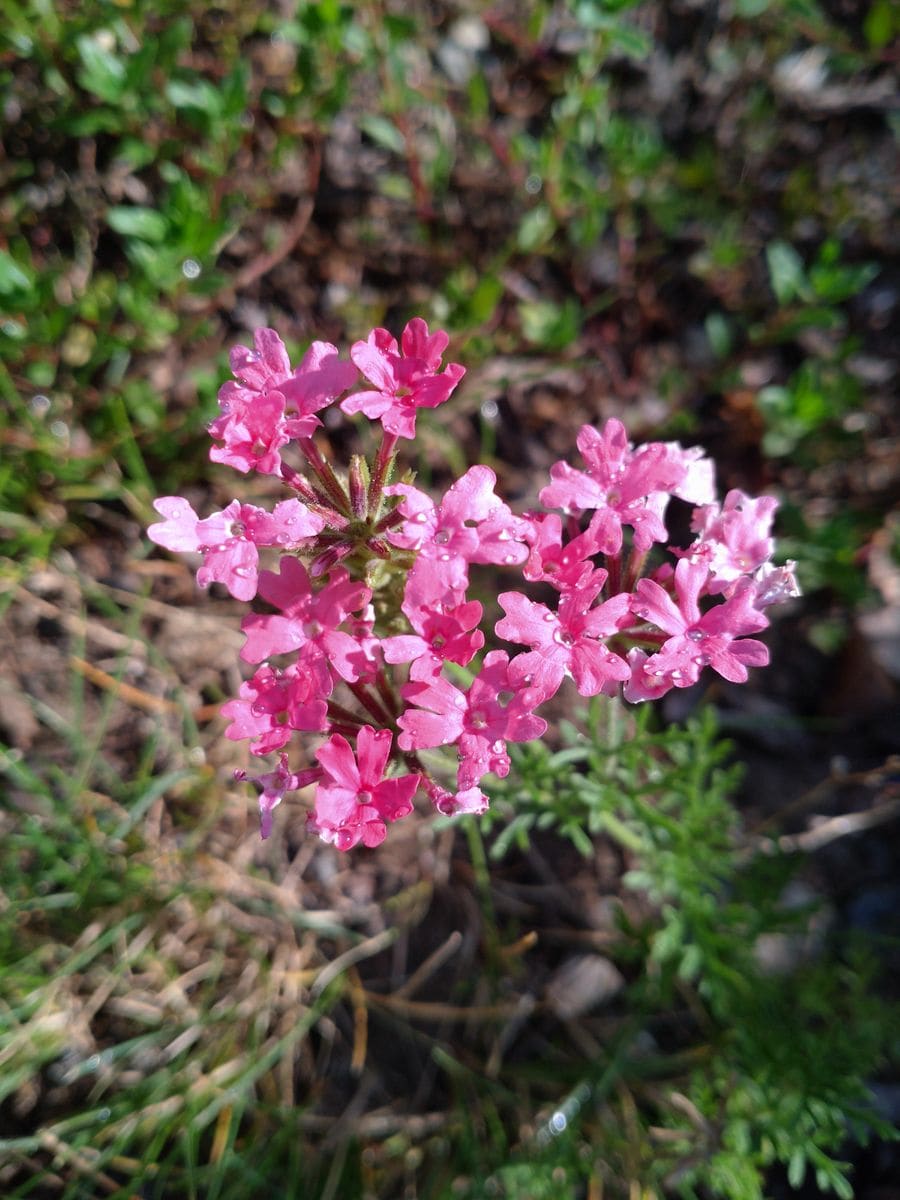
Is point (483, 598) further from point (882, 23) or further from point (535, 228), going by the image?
point (882, 23)

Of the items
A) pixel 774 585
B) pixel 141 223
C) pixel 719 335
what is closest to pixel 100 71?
pixel 141 223

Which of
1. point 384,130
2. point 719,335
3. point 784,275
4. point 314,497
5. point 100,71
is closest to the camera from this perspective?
point 314,497

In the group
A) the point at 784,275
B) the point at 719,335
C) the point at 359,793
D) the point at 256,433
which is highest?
the point at 784,275

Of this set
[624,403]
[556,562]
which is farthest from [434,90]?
[556,562]

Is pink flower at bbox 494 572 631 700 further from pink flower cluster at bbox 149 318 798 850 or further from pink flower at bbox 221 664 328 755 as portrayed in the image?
pink flower at bbox 221 664 328 755

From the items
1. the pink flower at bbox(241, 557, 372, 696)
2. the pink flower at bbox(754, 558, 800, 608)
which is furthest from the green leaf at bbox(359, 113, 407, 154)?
the pink flower at bbox(754, 558, 800, 608)

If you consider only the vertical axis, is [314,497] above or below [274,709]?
above
